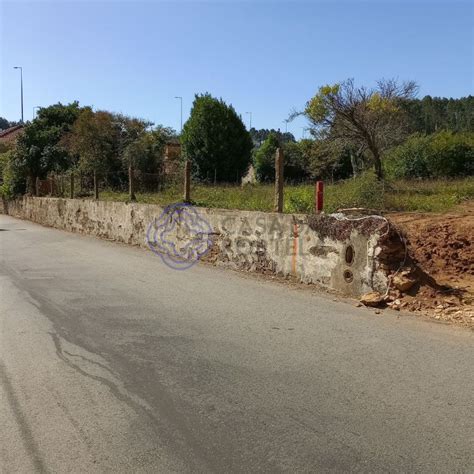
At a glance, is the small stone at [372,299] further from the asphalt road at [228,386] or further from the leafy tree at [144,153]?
the leafy tree at [144,153]

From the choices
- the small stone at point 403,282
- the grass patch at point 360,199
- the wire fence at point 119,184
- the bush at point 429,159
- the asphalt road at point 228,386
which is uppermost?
the bush at point 429,159

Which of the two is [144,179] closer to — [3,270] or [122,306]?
[3,270]

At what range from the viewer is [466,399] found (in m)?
4.04

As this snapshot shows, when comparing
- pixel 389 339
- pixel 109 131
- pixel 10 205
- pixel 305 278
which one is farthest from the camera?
pixel 10 205

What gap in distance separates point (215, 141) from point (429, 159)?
11.9 metres

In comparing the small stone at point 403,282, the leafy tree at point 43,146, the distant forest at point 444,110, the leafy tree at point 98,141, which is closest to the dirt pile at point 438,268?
the small stone at point 403,282

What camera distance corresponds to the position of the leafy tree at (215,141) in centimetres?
2958

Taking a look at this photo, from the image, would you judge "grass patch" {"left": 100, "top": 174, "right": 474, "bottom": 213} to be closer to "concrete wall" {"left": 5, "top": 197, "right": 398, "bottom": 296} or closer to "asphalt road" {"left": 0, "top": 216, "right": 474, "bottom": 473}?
"concrete wall" {"left": 5, "top": 197, "right": 398, "bottom": 296}

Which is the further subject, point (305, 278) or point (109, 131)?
point (109, 131)

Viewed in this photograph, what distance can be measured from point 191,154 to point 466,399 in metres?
26.9

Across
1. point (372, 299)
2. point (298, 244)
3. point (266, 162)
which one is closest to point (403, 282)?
point (372, 299)

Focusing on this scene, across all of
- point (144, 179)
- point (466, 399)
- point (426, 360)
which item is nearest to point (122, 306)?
point (426, 360)

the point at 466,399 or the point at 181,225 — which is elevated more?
the point at 181,225

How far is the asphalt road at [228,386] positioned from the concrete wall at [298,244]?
608mm
